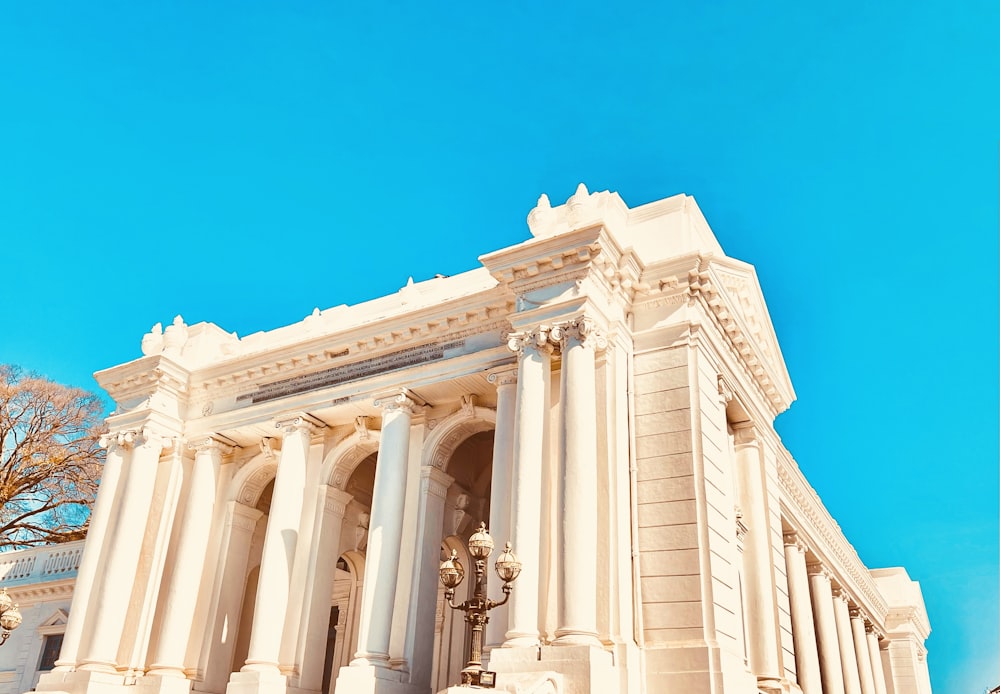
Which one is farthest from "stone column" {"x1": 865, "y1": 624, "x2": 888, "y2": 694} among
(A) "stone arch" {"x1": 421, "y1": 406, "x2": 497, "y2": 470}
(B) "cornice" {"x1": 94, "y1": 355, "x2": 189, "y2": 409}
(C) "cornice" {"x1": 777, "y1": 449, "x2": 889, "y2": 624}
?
(B) "cornice" {"x1": 94, "y1": 355, "x2": 189, "y2": 409}

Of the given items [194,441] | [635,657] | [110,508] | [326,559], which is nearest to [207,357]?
[194,441]

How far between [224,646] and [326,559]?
3606 millimetres

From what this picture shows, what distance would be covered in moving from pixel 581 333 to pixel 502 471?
133 inches

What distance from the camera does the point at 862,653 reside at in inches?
1452

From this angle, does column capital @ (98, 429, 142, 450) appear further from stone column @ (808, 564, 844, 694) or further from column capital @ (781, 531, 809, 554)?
stone column @ (808, 564, 844, 694)

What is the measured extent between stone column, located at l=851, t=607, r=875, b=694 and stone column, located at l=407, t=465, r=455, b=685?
80.6ft

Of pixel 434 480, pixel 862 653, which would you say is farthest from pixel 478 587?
pixel 862 653

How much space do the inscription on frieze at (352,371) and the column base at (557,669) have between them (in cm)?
Result: 763

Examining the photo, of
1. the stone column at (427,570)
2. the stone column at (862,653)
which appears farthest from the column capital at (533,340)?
the stone column at (862,653)

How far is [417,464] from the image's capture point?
2020 cm

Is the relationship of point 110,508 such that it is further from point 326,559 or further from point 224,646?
point 326,559

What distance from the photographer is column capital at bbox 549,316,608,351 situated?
52.6 feet

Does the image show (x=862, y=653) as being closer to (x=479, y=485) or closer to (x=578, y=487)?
(x=479, y=485)

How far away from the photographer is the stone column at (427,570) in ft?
60.5
